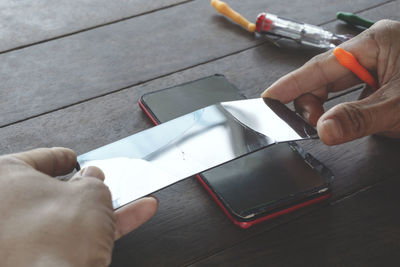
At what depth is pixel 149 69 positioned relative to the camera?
0.76m

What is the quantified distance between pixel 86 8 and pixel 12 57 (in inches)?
7.4

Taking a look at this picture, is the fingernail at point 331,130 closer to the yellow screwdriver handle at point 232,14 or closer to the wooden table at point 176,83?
the wooden table at point 176,83

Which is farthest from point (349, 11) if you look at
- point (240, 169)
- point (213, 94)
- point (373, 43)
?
point (240, 169)

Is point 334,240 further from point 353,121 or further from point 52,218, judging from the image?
point 52,218

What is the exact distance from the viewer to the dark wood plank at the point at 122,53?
0.72 metres

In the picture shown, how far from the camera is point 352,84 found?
2.37ft

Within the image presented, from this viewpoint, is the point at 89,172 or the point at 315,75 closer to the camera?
the point at 89,172

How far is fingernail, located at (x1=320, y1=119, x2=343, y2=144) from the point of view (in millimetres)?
548

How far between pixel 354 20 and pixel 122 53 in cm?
40

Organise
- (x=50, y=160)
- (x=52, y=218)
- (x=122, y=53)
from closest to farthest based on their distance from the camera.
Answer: (x=52, y=218), (x=50, y=160), (x=122, y=53)

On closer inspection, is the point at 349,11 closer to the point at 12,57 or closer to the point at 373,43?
the point at 373,43

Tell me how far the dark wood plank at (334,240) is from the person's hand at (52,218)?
0.13 m

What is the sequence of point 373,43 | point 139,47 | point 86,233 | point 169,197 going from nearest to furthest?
point 86,233, point 169,197, point 373,43, point 139,47

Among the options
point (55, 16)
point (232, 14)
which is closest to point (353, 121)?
point (232, 14)
